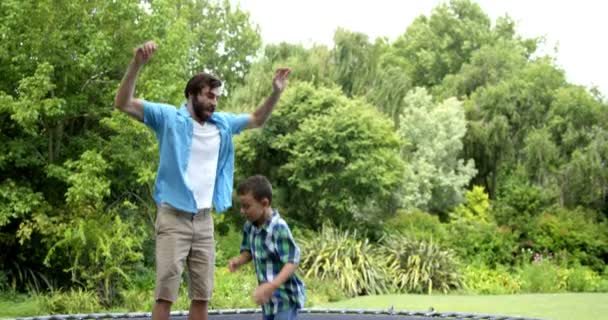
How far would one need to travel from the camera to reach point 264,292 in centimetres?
311

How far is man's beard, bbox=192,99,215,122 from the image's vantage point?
3.65m

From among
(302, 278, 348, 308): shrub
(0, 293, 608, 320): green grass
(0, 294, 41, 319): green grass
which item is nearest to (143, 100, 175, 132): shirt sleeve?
(0, 293, 608, 320): green grass

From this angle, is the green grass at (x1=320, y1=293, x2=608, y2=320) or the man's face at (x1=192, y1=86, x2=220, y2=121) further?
the green grass at (x1=320, y1=293, x2=608, y2=320)

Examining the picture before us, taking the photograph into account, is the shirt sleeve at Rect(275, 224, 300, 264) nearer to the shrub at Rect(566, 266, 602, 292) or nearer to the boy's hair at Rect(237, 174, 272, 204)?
the boy's hair at Rect(237, 174, 272, 204)

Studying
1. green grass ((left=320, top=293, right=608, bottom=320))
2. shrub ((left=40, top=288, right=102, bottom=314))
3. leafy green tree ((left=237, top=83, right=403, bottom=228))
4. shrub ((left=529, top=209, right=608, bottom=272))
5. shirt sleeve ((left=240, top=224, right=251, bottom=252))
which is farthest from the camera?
leafy green tree ((left=237, top=83, right=403, bottom=228))

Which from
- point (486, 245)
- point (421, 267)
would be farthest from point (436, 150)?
point (421, 267)

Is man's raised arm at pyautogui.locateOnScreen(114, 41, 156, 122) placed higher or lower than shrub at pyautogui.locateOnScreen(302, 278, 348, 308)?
higher

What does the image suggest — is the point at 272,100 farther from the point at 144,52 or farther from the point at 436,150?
the point at 436,150

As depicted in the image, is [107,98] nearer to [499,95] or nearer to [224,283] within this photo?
[224,283]

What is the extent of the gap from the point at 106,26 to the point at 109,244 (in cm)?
260

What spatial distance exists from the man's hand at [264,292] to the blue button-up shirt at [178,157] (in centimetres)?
60

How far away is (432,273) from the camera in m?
10.7

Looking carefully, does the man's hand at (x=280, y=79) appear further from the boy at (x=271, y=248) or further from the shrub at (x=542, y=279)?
the shrub at (x=542, y=279)

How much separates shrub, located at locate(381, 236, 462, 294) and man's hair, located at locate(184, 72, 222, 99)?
23.6ft
